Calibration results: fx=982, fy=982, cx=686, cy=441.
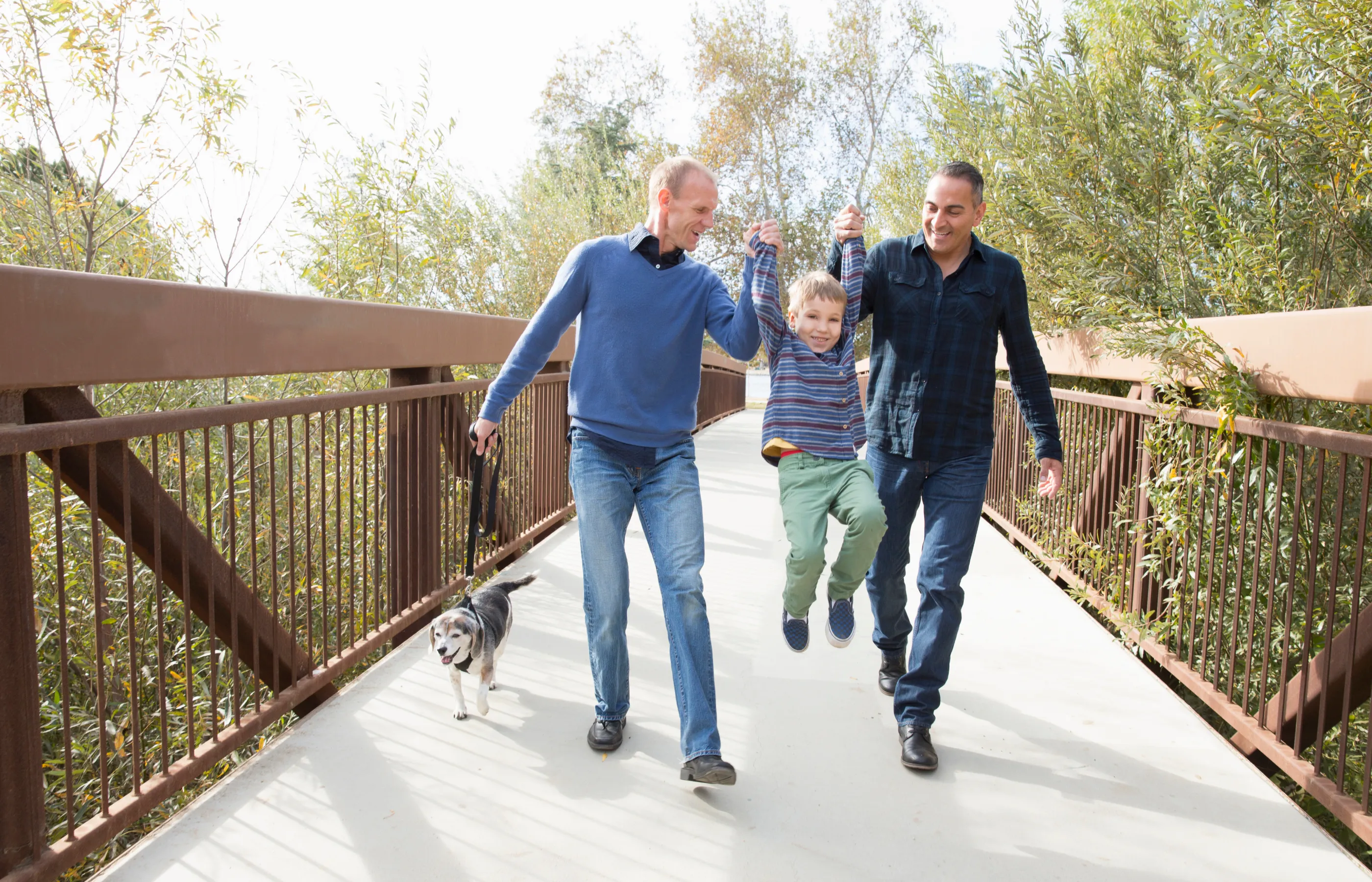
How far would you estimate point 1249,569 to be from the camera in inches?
150

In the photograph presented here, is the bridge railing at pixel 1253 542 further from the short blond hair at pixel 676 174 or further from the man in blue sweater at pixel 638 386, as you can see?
the short blond hair at pixel 676 174

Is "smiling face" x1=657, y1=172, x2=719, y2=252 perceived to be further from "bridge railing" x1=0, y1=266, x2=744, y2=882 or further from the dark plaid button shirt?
"bridge railing" x1=0, y1=266, x2=744, y2=882

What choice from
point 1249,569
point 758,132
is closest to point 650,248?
point 1249,569

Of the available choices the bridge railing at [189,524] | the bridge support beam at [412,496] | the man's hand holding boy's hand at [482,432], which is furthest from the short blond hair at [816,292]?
the bridge support beam at [412,496]

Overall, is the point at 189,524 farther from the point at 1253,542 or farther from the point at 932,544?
the point at 1253,542

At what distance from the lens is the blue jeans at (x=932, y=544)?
308cm

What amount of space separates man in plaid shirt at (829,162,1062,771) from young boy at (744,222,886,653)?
14cm

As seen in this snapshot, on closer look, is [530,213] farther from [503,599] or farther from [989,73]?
[503,599]

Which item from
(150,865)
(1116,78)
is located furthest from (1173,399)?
(150,865)

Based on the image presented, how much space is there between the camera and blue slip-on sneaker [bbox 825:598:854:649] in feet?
10.2

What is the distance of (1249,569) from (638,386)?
2.57 meters

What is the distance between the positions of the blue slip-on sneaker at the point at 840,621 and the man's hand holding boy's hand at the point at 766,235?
1.11 m

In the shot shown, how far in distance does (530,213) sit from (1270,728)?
1128 cm

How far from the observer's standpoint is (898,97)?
94.7ft
